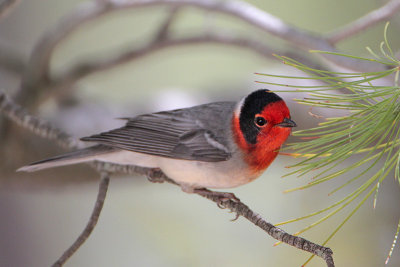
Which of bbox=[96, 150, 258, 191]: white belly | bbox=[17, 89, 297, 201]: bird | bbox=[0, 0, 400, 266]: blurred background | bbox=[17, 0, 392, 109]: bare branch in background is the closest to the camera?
bbox=[17, 89, 297, 201]: bird

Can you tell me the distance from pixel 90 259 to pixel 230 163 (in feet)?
10.5

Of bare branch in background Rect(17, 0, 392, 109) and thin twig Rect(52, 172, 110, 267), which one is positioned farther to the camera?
bare branch in background Rect(17, 0, 392, 109)

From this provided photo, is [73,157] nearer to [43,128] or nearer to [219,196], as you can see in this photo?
[43,128]

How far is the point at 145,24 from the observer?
5.75 m

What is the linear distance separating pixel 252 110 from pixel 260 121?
63 mm

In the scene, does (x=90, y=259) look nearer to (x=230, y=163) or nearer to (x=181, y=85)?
(x=181, y=85)

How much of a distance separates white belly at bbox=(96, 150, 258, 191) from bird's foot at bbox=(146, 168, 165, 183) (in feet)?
0.10

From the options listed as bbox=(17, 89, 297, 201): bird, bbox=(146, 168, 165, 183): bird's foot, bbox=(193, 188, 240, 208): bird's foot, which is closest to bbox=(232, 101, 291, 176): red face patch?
bbox=(17, 89, 297, 201): bird

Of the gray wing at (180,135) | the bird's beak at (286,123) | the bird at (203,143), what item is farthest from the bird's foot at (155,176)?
the bird's beak at (286,123)

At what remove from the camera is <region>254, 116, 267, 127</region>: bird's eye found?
2025 millimetres

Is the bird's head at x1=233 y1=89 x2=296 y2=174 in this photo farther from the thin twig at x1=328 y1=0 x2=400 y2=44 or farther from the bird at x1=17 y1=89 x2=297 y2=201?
the thin twig at x1=328 y1=0 x2=400 y2=44

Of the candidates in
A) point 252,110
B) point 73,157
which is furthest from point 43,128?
point 252,110

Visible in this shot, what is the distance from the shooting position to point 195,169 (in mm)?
2244

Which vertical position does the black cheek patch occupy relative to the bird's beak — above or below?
above
